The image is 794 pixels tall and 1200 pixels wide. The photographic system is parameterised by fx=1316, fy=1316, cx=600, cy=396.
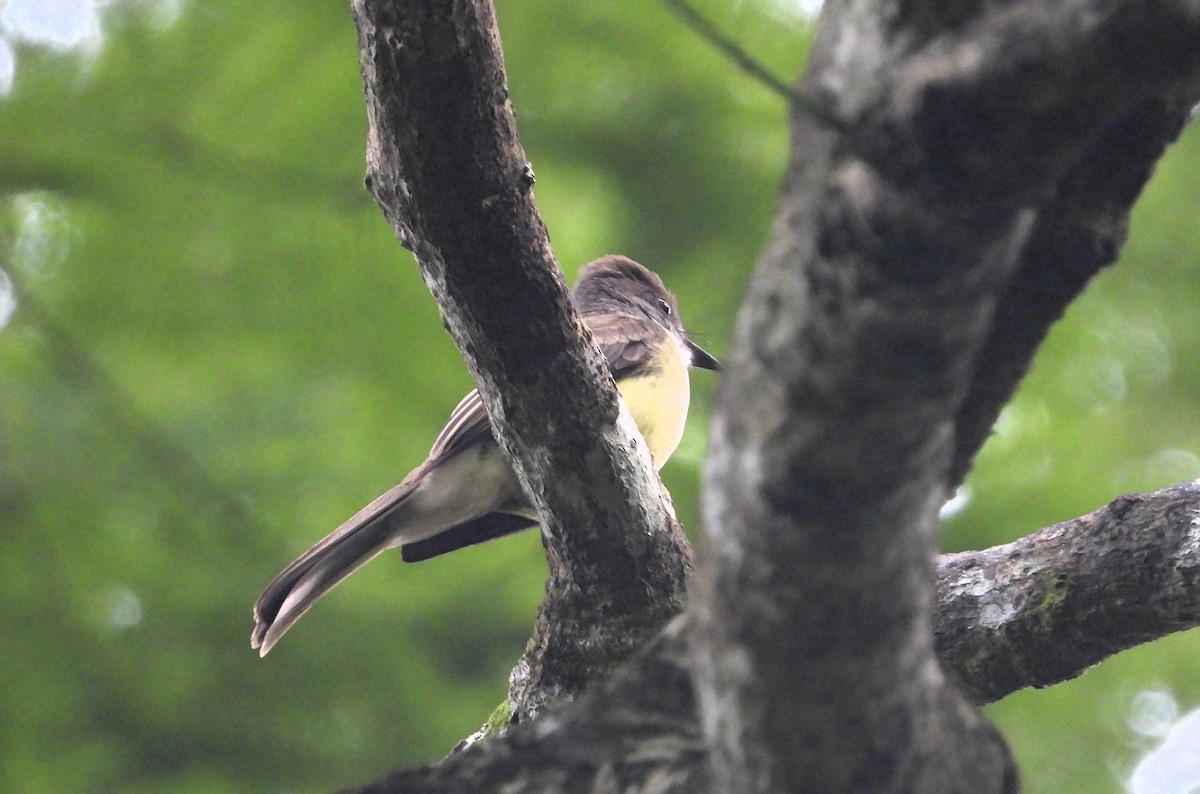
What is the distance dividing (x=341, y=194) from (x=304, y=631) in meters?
2.34

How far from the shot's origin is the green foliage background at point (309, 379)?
6.60m

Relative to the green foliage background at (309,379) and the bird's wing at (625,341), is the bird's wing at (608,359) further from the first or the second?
the green foliage background at (309,379)

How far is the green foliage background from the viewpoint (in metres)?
6.60

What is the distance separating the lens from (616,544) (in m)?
3.40

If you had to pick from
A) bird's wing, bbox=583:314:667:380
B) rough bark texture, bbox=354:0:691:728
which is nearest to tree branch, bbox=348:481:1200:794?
rough bark texture, bbox=354:0:691:728

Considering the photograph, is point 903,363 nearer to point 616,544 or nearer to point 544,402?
point 544,402

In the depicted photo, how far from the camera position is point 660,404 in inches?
210

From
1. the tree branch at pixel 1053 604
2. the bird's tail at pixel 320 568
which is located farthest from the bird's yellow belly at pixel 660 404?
the tree branch at pixel 1053 604

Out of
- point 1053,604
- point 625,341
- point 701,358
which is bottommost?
point 1053,604

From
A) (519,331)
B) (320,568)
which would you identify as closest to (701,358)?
(320,568)

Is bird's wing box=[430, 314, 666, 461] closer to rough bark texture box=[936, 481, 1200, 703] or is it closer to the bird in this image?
the bird

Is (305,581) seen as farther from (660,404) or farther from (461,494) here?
(660,404)

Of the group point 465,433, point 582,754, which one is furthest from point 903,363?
point 465,433

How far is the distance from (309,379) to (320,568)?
2522 mm
